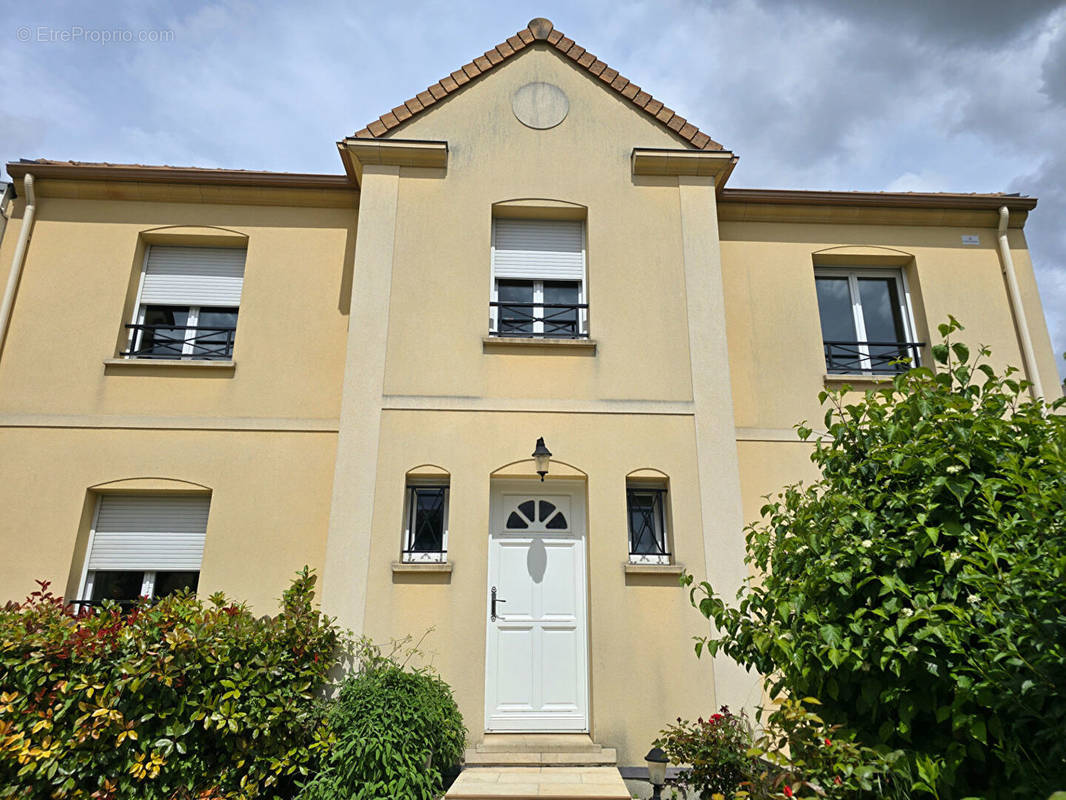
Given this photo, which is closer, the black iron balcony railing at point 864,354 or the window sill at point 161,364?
the window sill at point 161,364

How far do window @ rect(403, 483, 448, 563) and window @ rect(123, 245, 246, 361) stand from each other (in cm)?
300

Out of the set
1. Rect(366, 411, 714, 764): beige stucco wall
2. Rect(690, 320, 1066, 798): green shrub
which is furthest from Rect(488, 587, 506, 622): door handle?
Rect(690, 320, 1066, 798): green shrub

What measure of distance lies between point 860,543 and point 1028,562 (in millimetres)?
652

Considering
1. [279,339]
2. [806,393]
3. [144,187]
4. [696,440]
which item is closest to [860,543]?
[696,440]

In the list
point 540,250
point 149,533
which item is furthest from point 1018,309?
point 149,533

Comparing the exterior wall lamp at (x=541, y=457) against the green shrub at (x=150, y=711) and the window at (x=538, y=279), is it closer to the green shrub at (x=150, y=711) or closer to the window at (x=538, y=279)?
the window at (x=538, y=279)

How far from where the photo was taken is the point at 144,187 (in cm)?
796

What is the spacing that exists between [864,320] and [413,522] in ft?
20.2

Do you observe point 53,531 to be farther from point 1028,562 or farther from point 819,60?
point 819,60

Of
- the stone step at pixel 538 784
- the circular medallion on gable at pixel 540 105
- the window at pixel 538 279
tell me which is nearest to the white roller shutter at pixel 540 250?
the window at pixel 538 279

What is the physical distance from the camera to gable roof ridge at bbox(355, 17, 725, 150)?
7.84m

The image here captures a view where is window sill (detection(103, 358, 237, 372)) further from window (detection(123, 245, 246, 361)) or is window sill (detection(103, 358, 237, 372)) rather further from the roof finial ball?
the roof finial ball

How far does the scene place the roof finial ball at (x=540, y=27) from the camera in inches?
326

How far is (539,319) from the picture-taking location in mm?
7582
